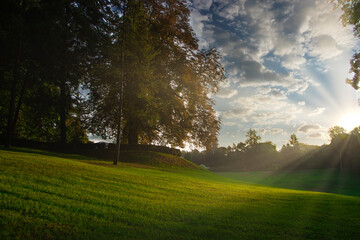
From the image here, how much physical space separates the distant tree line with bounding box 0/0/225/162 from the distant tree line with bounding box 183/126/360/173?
57.1 feet

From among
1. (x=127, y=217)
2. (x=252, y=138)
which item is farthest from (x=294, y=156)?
(x=127, y=217)

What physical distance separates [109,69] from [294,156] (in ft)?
212

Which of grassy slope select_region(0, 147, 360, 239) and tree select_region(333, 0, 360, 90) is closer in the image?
grassy slope select_region(0, 147, 360, 239)

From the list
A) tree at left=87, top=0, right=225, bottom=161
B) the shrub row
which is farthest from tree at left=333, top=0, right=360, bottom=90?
the shrub row

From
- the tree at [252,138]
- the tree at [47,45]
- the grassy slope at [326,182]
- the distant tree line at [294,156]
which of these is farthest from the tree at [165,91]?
the tree at [252,138]

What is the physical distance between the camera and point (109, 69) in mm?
20094

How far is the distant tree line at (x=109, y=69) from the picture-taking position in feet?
63.4

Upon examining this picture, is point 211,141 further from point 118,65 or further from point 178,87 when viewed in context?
point 118,65

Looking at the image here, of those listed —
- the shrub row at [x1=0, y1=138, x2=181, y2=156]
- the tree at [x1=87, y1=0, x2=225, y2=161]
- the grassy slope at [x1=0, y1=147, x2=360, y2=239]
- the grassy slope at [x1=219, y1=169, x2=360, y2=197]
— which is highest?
the tree at [x1=87, y1=0, x2=225, y2=161]

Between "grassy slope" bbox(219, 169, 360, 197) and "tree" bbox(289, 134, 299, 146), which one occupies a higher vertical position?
"tree" bbox(289, 134, 299, 146)

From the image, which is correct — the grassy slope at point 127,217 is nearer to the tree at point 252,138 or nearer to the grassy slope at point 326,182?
the grassy slope at point 326,182

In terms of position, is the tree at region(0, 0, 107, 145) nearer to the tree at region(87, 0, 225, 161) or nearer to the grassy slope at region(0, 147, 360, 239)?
the tree at region(87, 0, 225, 161)

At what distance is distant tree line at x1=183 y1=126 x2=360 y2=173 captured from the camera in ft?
158

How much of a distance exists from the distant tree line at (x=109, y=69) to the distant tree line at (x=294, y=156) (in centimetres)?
1739
